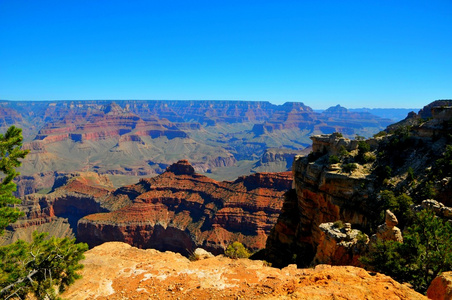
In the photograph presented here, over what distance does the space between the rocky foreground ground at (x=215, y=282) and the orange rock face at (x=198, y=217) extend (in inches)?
2008

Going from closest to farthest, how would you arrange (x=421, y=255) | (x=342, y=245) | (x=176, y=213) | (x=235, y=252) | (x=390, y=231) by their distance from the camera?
(x=421, y=255) < (x=390, y=231) < (x=342, y=245) < (x=235, y=252) < (x=176, y=213)

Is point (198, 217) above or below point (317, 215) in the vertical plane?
below

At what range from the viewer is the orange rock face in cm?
7459

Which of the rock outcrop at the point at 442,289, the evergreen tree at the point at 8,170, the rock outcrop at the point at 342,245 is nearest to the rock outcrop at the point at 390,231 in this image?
the rock outcrop at the point at 342,245

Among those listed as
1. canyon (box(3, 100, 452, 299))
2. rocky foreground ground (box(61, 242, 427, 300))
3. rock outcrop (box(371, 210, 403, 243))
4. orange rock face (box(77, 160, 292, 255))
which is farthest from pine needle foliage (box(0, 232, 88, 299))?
orange rock face (box(77, 160, 292, 255))

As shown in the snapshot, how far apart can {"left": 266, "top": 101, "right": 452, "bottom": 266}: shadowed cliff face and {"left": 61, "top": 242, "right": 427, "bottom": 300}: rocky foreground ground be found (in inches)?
330

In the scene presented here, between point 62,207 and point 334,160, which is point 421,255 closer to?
point 334,160

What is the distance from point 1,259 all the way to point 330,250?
2363 centimetres

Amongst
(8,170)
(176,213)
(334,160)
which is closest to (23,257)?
(8,170)

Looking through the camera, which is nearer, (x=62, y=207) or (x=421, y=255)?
(x=421, y=255)

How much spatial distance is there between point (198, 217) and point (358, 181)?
6720 centimetres

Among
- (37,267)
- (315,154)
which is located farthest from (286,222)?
(37,267)

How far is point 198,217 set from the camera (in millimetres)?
86625

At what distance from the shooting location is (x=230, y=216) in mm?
78375
